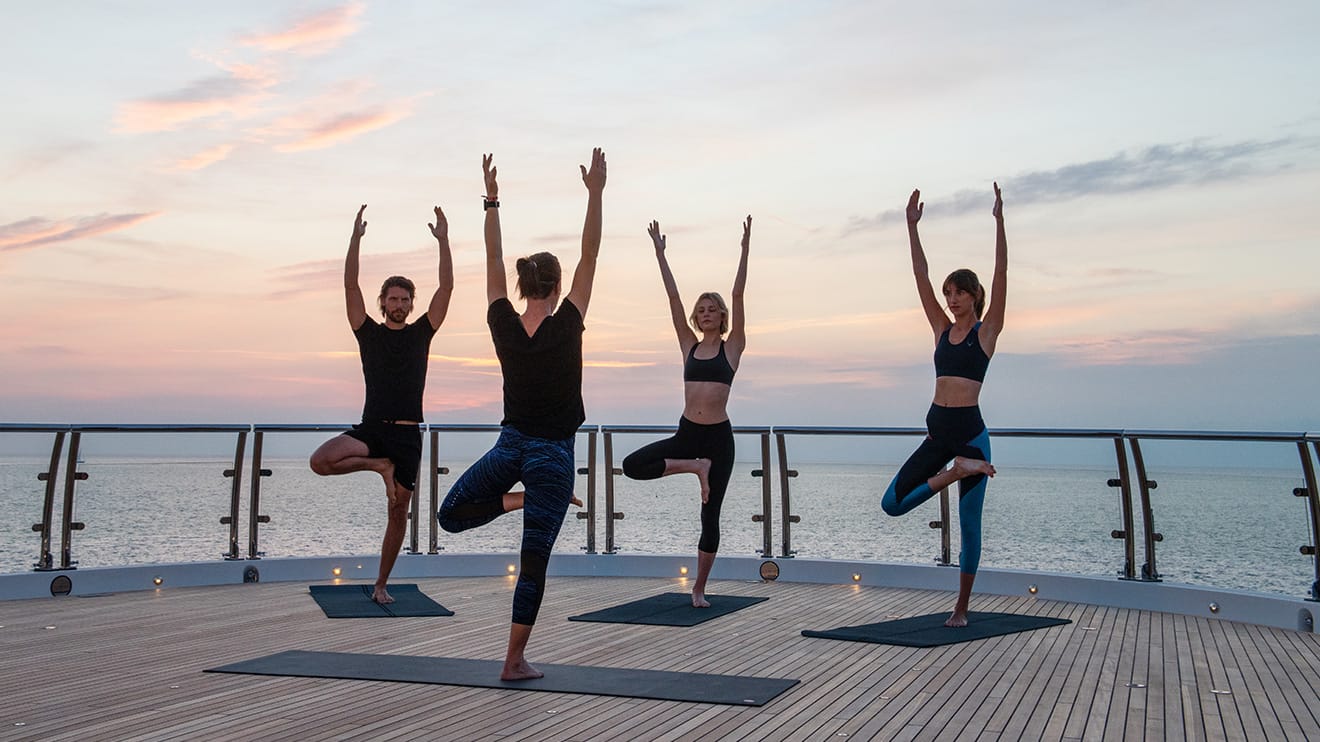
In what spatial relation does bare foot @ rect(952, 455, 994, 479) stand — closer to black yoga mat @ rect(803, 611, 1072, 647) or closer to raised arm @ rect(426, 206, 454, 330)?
black yoga mat @ rect(803, 611, 1072, 647)

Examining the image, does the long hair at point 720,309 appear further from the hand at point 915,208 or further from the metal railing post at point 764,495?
the metal railing post at point 764,495

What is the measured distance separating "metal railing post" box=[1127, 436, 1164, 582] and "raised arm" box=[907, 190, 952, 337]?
2.12 metres

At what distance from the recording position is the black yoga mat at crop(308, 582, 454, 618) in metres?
6.57

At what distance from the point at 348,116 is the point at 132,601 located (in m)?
7.84

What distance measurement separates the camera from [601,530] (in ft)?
30.7

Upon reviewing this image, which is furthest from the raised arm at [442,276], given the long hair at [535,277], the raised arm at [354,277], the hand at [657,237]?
the long hair at [535,277]

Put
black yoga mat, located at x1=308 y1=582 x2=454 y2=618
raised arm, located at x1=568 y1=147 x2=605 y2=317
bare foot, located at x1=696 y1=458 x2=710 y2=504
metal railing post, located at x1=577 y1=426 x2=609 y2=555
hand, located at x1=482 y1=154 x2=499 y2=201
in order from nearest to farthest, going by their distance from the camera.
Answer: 1. raised arm, located at x1=568 y1=147 x2=605 y2=317
2. hand, located at x1=482 y1=154 x2=499 y2=201
3. black yoga mat, located at x1=308 y1=582 x2=454 y2=618
4. bare foot, located at x1=696 y1=458 x2=710 y2=504
5. metal railing post, located at x1=577 y1=426 x2=609 y2=555

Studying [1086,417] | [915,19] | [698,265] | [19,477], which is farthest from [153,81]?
[1086,417]

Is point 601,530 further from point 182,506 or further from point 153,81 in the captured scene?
point 182,506

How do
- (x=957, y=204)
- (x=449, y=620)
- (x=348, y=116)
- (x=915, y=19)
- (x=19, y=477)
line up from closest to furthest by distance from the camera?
1. (x=449, y=620)
2. (x=19, y=477)
3. (x=915, y=19)
4. (x=348, y=116)
5. (x=957, y=204)

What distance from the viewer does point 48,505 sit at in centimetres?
780

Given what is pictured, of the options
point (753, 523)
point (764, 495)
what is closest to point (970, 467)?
point (764, 495)

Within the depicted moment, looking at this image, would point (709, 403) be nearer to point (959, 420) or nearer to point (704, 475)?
point (704, 475)

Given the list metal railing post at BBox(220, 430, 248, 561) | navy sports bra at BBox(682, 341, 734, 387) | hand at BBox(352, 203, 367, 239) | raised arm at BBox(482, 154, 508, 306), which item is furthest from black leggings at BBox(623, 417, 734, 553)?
metal railing post at BBox(220, 430, 248, 561)
